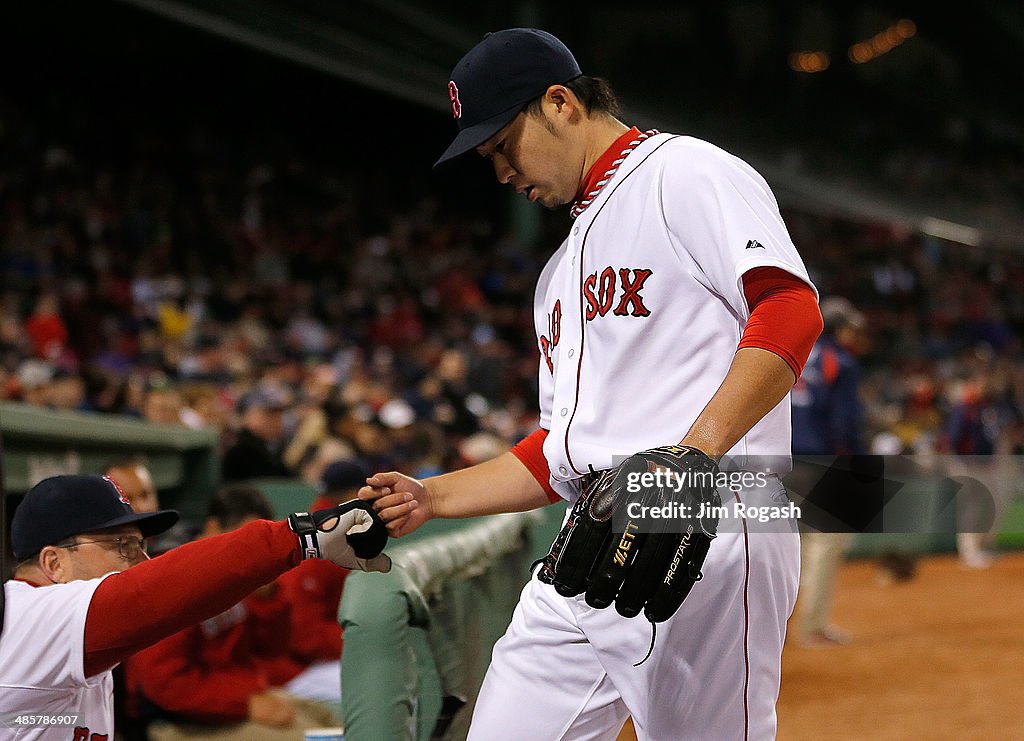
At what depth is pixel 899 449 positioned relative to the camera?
12.9 metres

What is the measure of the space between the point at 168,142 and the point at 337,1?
13.2ft

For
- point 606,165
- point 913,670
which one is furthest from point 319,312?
point 606,165

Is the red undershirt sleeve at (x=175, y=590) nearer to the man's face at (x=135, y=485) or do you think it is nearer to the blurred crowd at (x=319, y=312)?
the man's face at (x=135, y=485)

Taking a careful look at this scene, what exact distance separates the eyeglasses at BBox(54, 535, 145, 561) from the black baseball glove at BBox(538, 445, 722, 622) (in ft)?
3.73

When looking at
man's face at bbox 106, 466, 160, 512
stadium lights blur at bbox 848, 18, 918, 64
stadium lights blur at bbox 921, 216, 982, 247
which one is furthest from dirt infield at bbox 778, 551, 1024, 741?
stadium lights blur at bbox 848, 18, 918, 64

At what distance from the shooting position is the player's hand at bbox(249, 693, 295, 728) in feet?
11.2

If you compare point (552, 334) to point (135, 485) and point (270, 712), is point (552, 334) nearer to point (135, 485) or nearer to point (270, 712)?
point (270, 712)

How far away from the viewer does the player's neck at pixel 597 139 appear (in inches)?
80.6

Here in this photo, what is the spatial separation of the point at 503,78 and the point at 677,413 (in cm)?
61

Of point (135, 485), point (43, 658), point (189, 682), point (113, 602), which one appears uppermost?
point (113, 602)

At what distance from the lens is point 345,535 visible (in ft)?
7.24

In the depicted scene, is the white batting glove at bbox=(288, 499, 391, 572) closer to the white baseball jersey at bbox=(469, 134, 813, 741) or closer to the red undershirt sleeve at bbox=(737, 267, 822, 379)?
the white baseball jersey at bbox=(469, 134, 813, 741)

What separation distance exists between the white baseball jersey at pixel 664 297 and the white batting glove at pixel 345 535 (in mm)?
453

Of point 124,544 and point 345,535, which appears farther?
point 124,544
